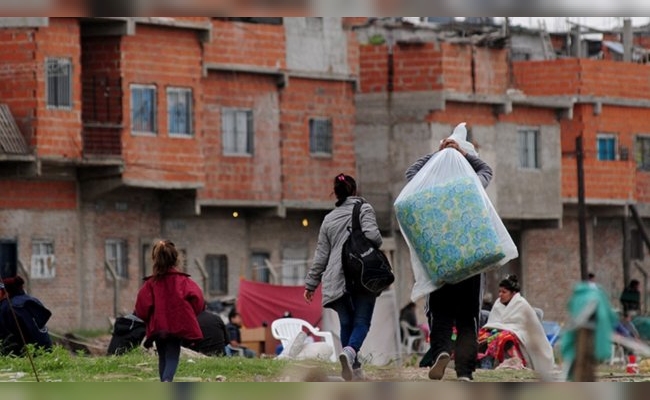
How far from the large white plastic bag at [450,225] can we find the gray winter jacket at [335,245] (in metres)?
0.90

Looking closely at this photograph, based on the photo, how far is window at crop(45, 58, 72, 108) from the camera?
41500mm

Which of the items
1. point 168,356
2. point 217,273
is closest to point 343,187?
point 168,356

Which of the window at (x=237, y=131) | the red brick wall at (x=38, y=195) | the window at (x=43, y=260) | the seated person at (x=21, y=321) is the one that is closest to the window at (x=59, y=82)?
the red brick wall at (x=38, y=195)

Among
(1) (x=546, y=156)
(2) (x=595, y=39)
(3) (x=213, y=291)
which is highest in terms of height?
(2) (x=595, y=39)

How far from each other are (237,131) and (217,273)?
3482 mm

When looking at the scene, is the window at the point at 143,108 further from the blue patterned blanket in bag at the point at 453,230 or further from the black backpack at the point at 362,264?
Answer: the blue patterned blanket in bag at the point at 453,230

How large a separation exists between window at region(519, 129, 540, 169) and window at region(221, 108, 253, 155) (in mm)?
9659

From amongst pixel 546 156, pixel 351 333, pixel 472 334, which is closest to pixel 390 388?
pixel 472 334

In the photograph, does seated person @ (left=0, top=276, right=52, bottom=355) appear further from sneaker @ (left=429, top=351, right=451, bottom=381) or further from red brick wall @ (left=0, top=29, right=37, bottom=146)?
red brick wall @ (left=0, top=29, right=37, bottom=146)

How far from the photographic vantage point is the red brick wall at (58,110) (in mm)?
41156

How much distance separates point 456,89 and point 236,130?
6.88m

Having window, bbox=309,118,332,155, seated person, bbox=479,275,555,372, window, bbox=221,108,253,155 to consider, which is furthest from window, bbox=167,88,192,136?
seated person, bbox=479,275,555,372

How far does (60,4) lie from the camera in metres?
8.07

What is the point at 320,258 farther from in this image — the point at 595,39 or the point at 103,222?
the point at 595,39
